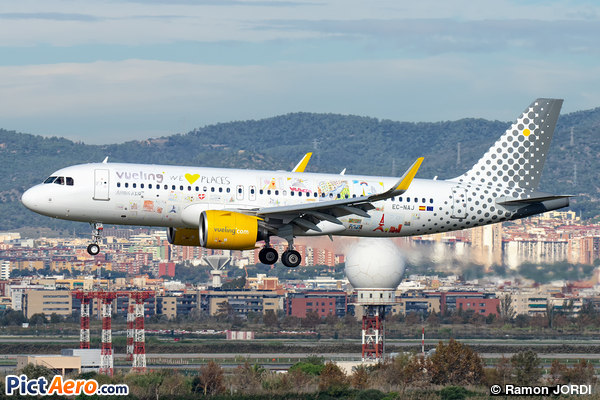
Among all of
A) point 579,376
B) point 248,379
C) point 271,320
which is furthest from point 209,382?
point 271,320

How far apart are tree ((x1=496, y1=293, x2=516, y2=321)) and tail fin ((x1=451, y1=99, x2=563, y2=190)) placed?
10262 centimetres

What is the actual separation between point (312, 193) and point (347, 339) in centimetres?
10765

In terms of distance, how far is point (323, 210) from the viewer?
44.3m

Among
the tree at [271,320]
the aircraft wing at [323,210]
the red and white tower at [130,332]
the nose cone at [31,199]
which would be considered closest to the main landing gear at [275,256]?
the aircraft wing at [323,210]

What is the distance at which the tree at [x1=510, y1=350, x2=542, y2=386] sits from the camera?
A: 8521 cm

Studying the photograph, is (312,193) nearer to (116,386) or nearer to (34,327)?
(116,386)

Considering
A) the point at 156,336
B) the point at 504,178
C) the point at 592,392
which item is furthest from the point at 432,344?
the point at 504,178

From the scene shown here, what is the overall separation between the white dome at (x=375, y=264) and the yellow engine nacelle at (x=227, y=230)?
47.6m

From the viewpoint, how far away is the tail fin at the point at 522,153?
51.2m

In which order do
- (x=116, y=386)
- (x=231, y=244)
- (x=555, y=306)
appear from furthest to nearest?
(x=555, y=306)
(x=116, y=386)
(x=231, y=244)

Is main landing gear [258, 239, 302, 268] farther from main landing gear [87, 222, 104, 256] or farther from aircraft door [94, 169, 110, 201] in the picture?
aircraft door [94, 169, 110, 201]

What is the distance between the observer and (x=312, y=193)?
4578 centimetres

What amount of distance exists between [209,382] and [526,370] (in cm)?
2886

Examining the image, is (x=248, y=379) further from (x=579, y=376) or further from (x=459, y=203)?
(x=459, y=203)
